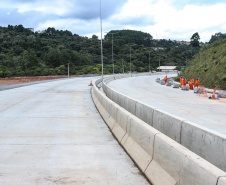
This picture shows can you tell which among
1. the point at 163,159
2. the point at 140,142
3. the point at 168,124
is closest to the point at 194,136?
the point at 163,159

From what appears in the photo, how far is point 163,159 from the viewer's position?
4.95m

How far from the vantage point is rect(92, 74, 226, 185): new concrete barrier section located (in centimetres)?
362

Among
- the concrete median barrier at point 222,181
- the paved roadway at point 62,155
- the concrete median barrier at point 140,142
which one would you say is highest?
the concrete median barrier at point 222,181

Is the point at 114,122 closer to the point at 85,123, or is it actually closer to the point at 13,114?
the point at 85,123

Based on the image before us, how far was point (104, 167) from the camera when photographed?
6.16m

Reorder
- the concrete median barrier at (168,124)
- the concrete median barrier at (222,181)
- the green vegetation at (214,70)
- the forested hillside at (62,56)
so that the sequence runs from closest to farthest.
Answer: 1. the concrete median barrier at (222,181)
2. the concrete median barrier at (168,124)
3. the green vegetation at (214,70)
4. the forested hillside at (62,56)

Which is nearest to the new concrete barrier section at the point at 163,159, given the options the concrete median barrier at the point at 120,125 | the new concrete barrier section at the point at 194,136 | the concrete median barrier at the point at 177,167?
the concrete median barrier at the point at 177,167

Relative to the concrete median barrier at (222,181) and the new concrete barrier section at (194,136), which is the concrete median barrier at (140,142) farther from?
the concrete median barrier at (222,181)

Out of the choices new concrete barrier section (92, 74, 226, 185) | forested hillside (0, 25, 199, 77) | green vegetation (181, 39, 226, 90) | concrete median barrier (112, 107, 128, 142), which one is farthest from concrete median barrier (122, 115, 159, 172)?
forested hillside (0, 25, 199, 77)

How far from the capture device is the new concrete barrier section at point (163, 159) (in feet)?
11.9

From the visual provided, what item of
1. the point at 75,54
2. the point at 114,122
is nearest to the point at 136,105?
the point at 114,122

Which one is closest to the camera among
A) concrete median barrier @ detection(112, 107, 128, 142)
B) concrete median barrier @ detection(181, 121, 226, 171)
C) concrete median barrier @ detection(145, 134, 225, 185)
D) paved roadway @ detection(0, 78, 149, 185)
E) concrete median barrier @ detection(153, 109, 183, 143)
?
concrete median barrier @ detection(145, 134, 225, 185)

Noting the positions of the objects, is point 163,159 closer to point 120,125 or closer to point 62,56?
point 120,125

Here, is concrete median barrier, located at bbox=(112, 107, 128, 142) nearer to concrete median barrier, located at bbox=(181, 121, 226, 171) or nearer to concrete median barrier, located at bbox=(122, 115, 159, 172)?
concrete median barrier, located at bbox=(122, 115, 159, 172)
